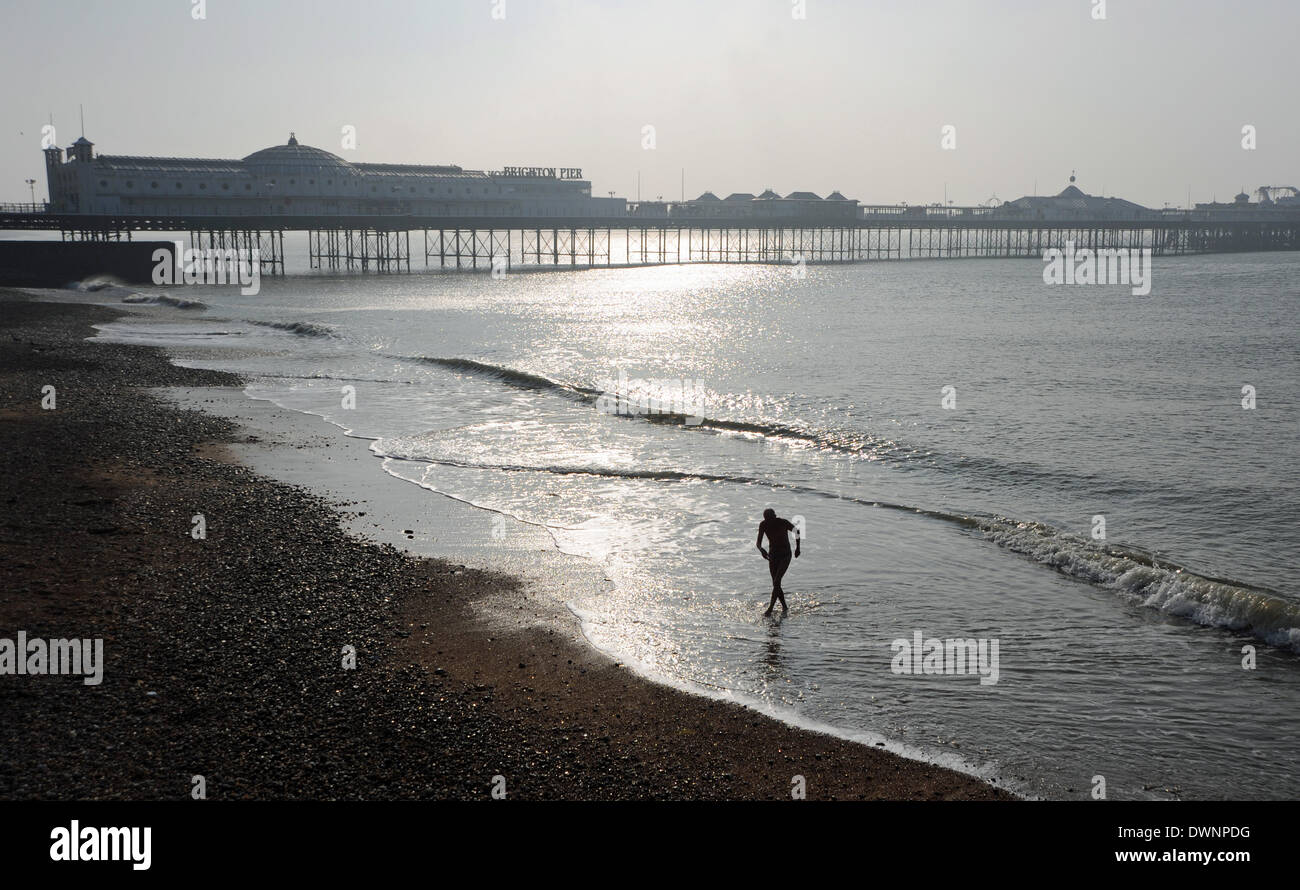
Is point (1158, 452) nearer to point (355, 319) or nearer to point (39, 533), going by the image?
A: point (39, 533)

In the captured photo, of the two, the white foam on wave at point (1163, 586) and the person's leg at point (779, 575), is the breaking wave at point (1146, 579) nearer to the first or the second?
the white foam on wave at point (1163, 586)

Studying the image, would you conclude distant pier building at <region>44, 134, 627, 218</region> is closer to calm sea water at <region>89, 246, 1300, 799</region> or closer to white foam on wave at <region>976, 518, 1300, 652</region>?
calm sea water at <region>89, 246, 1300, 799</region>

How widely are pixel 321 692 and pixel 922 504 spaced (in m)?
10.4

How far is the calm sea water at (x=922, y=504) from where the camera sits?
27.5 feet

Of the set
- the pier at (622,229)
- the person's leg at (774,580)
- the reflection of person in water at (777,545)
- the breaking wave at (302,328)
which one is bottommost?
the person's leg at (774,580)

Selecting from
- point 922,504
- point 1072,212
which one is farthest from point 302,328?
point 1072,212

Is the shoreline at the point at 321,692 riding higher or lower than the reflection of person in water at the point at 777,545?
lower

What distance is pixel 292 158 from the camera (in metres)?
102

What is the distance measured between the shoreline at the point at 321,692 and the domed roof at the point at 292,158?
95.5 metres

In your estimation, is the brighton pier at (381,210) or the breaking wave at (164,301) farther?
the brighton pier at (381,210)

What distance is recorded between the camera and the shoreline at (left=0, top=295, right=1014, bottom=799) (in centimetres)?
666

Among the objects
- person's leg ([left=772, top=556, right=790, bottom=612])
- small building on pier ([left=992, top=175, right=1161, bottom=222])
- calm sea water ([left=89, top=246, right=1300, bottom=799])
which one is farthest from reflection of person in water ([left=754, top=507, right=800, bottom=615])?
small building on pier ([left=992, top=175, right=1161, bottom=222])

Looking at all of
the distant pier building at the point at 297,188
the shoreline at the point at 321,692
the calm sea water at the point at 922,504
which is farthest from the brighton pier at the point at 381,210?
the shoreline at the point at 321,692
